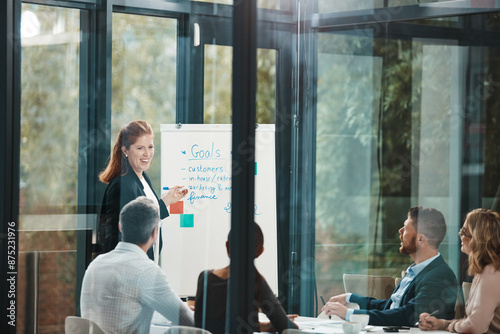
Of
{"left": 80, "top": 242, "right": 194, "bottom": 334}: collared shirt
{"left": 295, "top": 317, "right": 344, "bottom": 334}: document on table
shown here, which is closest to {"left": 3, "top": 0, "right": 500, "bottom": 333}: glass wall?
{"left": 80, "top": 242, "right": 194, "bottom": 334}: collared shirt

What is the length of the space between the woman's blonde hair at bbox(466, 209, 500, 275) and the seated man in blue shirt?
0.18 meters

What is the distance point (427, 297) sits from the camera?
13.8 ft

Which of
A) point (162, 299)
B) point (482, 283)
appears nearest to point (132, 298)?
point (162, 299)

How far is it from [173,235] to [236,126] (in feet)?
3.95

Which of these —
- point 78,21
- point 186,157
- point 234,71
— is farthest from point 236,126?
point 78,21

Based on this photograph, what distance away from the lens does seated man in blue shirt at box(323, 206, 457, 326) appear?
4.09 metres

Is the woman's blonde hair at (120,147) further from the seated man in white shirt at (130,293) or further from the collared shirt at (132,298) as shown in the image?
the collared shirt at (132,298)

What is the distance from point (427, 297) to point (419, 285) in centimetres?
9

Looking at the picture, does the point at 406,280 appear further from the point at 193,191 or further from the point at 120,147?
the point at 120,147

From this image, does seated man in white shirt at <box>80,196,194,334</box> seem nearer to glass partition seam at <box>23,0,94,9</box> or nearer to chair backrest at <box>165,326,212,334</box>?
chair backrest at <box>165,326,212,334</box>

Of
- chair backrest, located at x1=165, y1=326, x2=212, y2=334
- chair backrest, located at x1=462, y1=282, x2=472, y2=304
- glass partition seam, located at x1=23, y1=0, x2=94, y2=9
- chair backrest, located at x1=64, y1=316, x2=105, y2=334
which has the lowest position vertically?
chair backrest, located at x1=64, y1=316, x2=105, y2=334

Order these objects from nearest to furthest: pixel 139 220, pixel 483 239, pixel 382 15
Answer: pixel 483 239, pixel 139 220, pixel 382 15

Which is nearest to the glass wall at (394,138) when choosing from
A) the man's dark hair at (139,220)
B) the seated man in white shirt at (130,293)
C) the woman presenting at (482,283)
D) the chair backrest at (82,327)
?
the woman presenting at (482,283)

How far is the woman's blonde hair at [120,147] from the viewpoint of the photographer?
4.26 m
